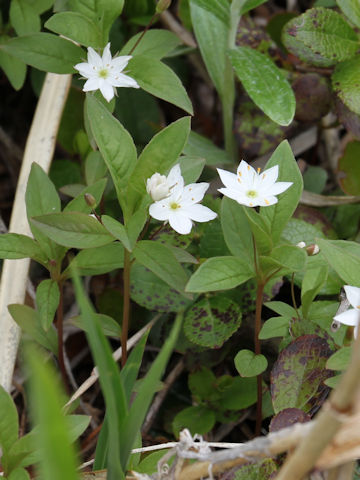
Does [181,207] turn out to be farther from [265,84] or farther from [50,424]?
[50,424]

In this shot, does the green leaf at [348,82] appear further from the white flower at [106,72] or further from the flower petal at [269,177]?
the white flower at [106,72]

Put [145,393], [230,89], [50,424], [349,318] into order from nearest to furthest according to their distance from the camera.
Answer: [50,424], [145,393], [349,318], [230,89]

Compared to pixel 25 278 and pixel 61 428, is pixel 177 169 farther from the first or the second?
pixel 61 428

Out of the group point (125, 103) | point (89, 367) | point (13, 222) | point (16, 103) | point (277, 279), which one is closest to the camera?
point (277, 279)

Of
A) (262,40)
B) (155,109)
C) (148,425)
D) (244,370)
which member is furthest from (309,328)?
(155,109)

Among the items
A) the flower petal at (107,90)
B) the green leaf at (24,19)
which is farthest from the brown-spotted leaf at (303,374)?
the green leaf at (24,19)

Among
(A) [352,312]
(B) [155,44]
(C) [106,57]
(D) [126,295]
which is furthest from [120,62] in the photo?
(A) [352,312]
